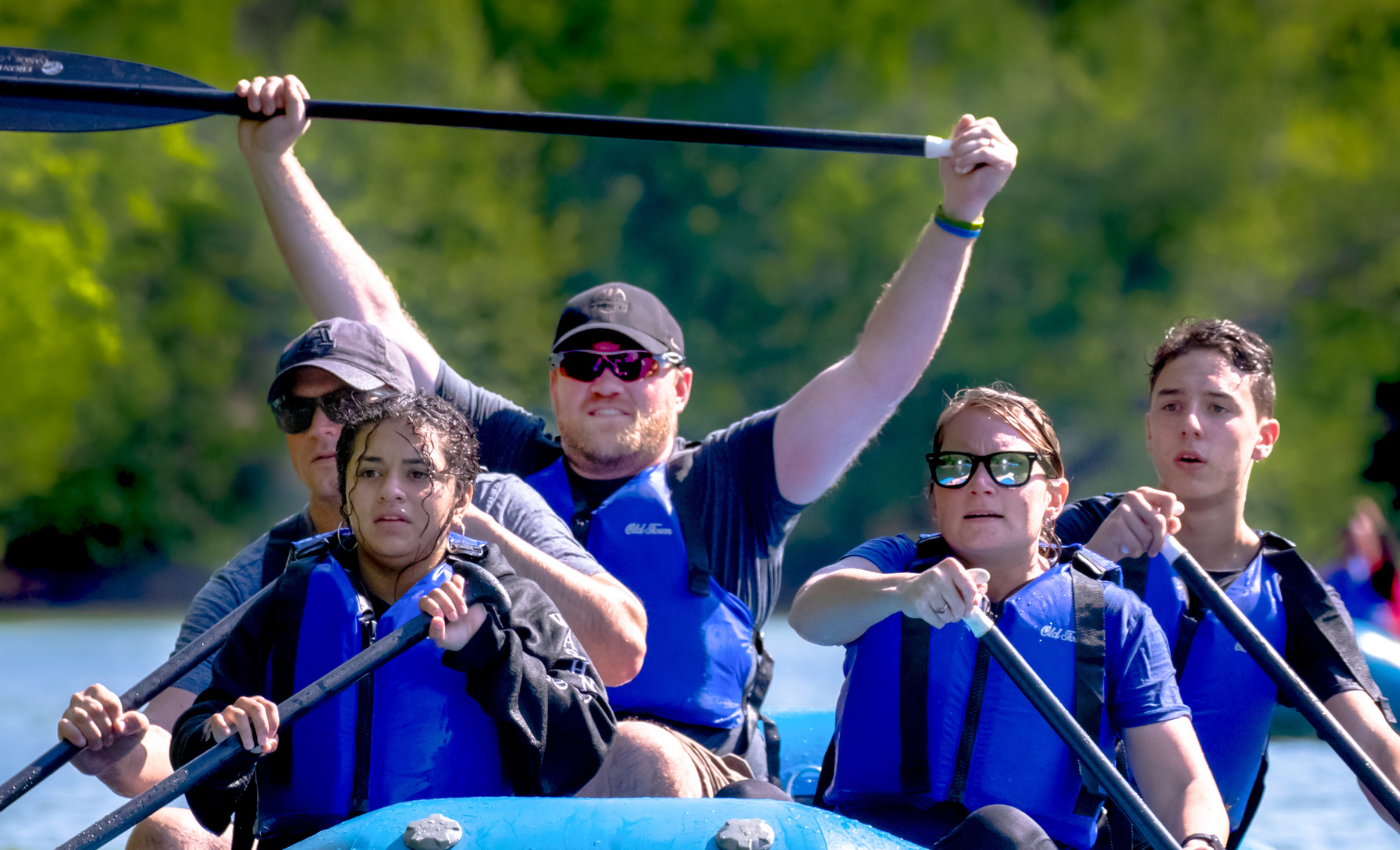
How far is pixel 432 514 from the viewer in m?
2.24

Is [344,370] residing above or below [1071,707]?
above

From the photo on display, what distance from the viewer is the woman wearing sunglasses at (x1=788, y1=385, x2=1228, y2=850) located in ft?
7.82

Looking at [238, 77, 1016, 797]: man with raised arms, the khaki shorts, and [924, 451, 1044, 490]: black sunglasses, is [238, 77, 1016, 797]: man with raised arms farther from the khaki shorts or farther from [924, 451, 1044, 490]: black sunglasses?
[924, 451, 1044, 490]: black sunglasses

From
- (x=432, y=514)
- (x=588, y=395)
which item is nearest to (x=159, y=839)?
(x=432, y=514)

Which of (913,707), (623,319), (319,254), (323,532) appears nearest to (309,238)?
(319,254)

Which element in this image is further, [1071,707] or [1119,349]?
[1119,349]

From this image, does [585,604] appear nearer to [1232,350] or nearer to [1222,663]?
[1222,663]

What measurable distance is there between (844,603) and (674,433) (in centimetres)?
98

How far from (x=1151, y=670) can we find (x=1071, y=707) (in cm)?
15

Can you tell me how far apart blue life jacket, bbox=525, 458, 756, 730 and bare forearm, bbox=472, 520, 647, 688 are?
16.6 inches

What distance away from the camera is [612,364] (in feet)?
10.4

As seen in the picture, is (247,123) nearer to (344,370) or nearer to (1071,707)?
(344,370)

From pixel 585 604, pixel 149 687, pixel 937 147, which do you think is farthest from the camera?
pixel 937 147

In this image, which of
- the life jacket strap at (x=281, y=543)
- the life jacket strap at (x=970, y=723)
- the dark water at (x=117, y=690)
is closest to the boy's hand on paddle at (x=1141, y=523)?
the life jacket strap at (x=970, y=723)
